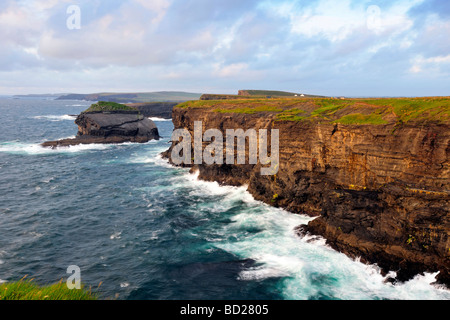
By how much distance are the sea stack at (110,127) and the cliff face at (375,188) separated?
79.9m

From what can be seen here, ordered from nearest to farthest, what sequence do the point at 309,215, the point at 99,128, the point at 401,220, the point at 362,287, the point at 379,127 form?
the point at 362,287 < the point at 401,220 < the point at 379,127 < the point at 309,215 < the point at 99,128

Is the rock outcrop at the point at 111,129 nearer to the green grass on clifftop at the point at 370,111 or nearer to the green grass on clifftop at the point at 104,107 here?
the green grass on clifftop at the point at 104,107

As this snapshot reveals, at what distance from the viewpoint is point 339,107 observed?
41969mm

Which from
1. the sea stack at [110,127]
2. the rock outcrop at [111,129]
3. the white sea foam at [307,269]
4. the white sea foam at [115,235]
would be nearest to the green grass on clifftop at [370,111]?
the white sea foam at [307,269]

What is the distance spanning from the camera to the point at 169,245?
34.2 meters

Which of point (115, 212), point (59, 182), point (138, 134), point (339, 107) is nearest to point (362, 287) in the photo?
point (339, 107)

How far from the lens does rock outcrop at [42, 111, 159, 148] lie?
108 meters

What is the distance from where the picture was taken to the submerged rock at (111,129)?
10831 cm

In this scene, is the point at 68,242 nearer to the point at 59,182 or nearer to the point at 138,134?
the point at 59,182

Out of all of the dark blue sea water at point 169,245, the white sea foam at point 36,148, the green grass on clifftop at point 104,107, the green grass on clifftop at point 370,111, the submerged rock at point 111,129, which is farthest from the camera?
the green grass on clifftop at point 104,107

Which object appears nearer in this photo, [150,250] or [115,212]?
[150,250]

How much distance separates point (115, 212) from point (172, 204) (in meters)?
8.38

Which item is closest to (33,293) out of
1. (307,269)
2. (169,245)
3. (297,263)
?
(169,245)
